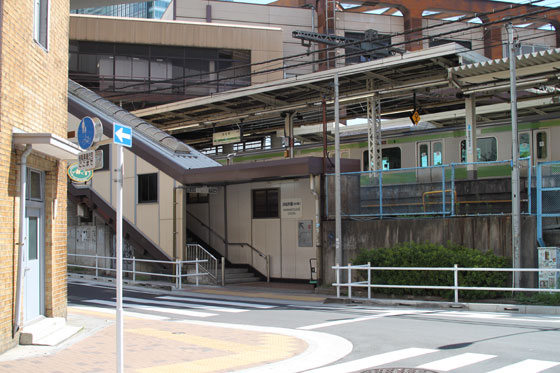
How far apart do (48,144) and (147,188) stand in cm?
1478

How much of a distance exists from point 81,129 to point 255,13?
3832 centimetres

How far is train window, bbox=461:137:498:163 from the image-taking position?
2406 cm

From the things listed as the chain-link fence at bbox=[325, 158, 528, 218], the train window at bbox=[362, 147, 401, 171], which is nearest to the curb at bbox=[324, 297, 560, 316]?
the chain-link fence at bbox=[325, 158, 528, 218]

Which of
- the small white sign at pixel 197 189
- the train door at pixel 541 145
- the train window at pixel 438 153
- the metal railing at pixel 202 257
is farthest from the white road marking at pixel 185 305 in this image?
the train door at pixel 541 145

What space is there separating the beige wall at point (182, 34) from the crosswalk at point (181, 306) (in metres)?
24.5

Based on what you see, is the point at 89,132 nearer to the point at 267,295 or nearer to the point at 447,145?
the point at 267,295

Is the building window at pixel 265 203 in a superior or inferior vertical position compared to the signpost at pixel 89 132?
inferior

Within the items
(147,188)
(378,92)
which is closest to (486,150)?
(378,92)

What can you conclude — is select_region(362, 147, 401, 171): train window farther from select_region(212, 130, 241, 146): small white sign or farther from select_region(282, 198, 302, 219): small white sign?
select_region(212, 130, 241, 146): small white sign

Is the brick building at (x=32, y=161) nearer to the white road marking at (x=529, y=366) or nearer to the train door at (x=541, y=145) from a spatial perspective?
the white road marking at (x=529, y=366)

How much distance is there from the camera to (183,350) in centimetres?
1012

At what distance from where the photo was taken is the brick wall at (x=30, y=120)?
9.51 meters

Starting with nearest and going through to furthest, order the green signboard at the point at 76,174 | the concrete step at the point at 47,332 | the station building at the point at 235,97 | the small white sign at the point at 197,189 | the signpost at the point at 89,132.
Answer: the signpost at the point at 89,132 < the concrete step at the point at 47,332 < the green signboard at the point at 76,174 < the station building at the point at 235,97 < the small white sign at the point at 197,189

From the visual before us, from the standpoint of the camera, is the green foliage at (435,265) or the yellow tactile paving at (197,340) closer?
the yellow tactile paving at (197,340)
